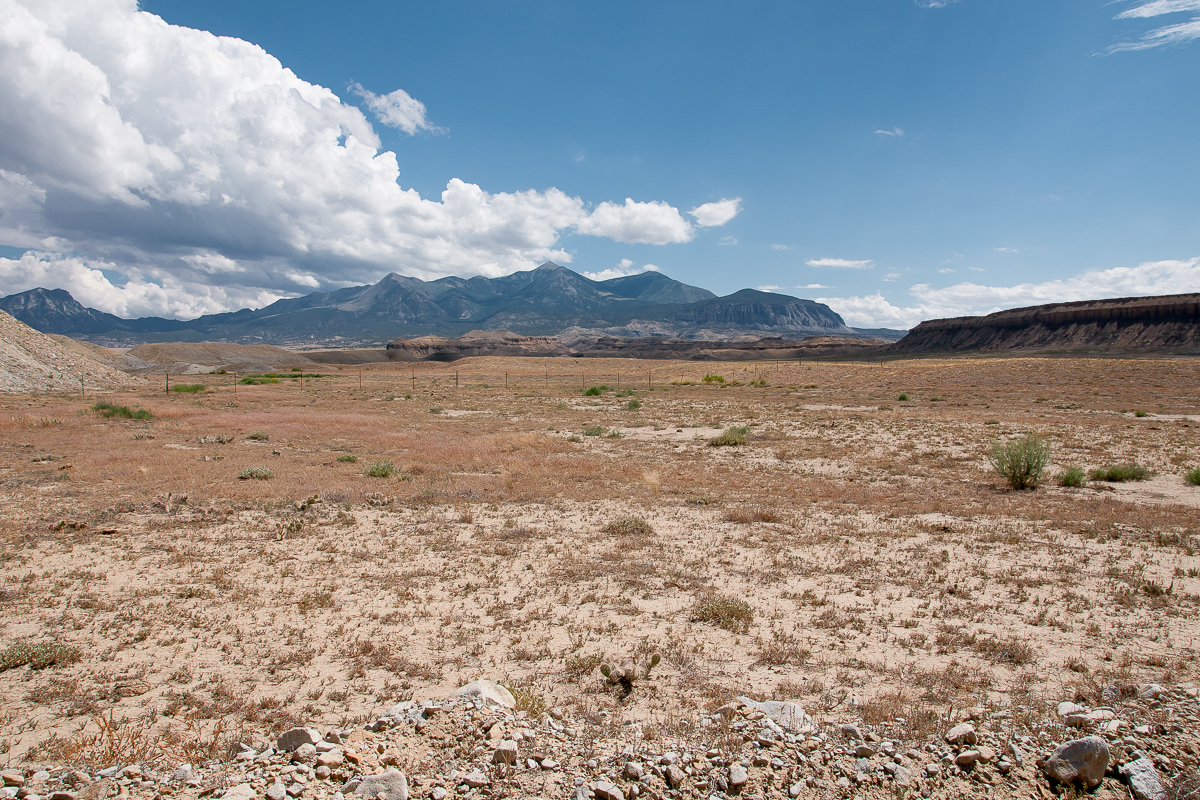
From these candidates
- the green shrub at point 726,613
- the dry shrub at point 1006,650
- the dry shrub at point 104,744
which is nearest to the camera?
the dry shrub at point 104,744

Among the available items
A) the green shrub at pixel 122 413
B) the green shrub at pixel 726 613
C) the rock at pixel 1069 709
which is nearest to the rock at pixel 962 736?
the rock at pixel 1069 709

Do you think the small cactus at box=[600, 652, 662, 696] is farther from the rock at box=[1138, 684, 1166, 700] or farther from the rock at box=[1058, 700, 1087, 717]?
the rock at box=[1138, 684, 1166, 700]

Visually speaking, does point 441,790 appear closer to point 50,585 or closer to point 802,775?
point 802,775

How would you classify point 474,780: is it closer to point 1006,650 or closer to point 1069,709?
Result: point 1069,709

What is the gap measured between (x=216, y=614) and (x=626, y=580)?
5.14 m

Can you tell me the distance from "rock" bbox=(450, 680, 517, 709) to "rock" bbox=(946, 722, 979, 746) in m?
3.40

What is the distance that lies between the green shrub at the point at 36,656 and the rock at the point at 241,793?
3.43 meters

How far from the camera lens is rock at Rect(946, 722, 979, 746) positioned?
4219mm

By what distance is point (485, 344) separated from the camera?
18712 centimetres

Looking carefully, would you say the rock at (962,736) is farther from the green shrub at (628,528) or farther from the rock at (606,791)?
the green shrub at (628,528)

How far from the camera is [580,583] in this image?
7.99m

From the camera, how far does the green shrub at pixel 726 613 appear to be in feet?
21.6

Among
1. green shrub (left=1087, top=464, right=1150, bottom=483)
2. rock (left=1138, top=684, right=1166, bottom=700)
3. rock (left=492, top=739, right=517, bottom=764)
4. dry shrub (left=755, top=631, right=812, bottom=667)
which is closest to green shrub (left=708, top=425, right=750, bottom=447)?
green shrub (left=1087, top=464, right=1150, bottom=483)

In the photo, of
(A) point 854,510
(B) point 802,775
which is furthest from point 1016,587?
(B) point 802,775
